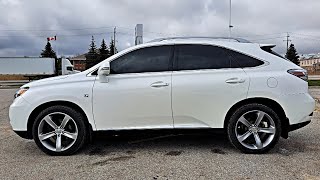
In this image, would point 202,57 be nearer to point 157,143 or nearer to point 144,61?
point 144,61

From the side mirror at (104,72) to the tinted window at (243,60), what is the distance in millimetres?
1860

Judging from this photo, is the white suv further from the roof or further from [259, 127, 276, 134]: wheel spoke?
the roof

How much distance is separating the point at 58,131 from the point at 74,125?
26cm

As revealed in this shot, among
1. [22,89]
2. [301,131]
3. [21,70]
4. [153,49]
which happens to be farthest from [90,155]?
[21,70]

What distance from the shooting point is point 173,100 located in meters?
4.61

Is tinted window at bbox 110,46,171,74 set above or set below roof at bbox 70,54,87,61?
below

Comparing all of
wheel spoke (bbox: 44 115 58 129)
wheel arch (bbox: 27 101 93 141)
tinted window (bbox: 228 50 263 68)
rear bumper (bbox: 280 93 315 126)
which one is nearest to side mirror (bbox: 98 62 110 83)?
wheel arch (bbox: 27 101 93 141)

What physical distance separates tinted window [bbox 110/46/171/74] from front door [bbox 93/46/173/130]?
2 centimetres

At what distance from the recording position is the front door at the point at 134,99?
4.59m

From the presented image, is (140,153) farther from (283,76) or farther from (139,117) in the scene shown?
(283,76)

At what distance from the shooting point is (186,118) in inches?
184

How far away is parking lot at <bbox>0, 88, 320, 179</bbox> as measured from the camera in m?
3.88

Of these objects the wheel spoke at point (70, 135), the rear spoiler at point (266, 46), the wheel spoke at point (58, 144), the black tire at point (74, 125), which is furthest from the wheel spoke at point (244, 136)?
the wheel spoke at point (58, 144)

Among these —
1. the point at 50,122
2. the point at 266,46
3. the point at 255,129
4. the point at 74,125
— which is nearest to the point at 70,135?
the point at 74,125
